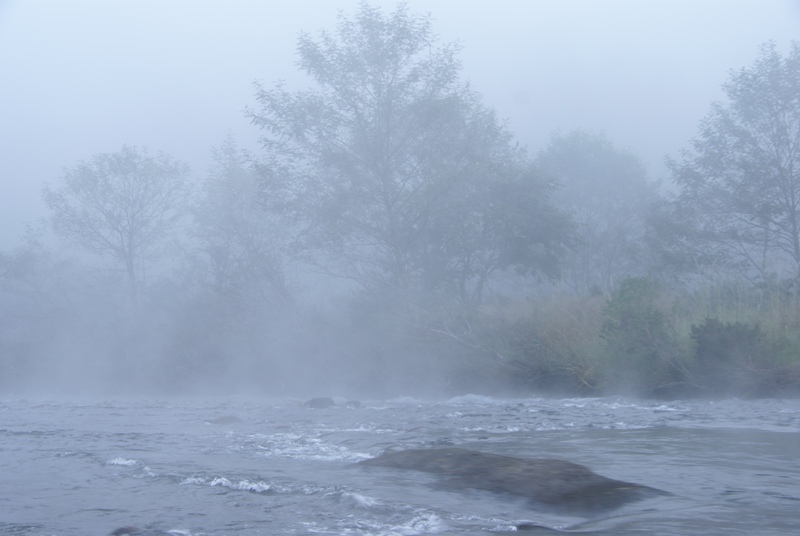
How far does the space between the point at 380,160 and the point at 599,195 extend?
17873 mm

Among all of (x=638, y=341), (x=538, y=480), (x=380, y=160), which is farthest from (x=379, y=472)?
(x=380, y=160)

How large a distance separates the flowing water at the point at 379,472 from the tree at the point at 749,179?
16.2m

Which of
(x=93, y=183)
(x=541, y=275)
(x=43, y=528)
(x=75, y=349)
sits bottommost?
(x=43, y=528)

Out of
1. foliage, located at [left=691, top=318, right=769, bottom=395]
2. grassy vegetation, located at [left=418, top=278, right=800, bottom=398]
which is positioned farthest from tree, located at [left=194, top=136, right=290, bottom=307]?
foliage, located at [left=691, top=318, right=769, bottom=395]

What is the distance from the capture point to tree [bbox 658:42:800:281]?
2797 cm

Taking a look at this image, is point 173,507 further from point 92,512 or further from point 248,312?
point 248,312

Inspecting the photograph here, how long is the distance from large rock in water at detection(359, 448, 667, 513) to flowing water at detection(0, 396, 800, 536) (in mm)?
174

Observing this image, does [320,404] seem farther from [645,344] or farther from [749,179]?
[749,179]

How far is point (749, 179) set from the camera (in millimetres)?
28625

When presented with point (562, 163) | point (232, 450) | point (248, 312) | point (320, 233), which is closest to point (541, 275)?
point (320, 233)

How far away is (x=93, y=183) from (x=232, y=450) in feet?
108

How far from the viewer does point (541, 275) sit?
3119cm

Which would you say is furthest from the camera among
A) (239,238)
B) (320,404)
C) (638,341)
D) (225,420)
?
(239,238)

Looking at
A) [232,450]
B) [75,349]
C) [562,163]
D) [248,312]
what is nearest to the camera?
[232,450]
